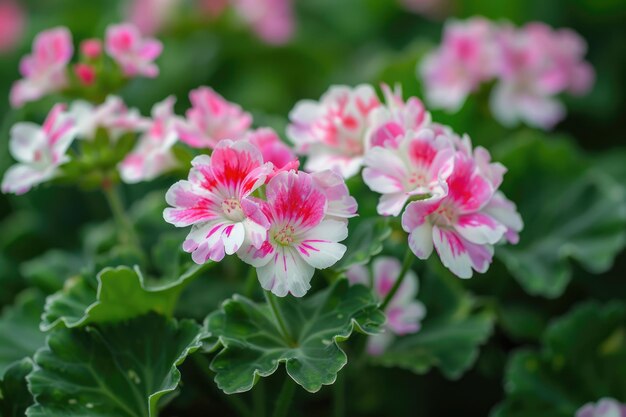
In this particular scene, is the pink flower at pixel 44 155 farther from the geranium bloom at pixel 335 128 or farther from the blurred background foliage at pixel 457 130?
the geranium bloom at pixel 335 128

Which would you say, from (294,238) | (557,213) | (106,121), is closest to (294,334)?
(294,238)

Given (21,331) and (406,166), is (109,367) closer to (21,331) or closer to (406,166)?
(21,331)

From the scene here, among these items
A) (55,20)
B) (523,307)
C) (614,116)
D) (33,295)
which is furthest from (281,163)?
(55,20)

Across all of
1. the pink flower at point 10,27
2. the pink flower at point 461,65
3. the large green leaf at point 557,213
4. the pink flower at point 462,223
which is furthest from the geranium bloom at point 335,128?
the pink flower at point 10,27

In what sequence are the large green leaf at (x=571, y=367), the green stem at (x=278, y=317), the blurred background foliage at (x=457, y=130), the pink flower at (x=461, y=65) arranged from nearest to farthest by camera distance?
the green stem at (x=278, y=317)
the large green leaf at (x=571, y=367)
the blurred background foliage at (x=457, y=130)
the pink flower at (x=461, y=65)

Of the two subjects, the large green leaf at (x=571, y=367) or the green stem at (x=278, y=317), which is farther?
the large green leaf at (x=571, y=367)

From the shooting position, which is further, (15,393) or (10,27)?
(10,27)

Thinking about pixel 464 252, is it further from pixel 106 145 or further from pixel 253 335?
pixel 106 145
